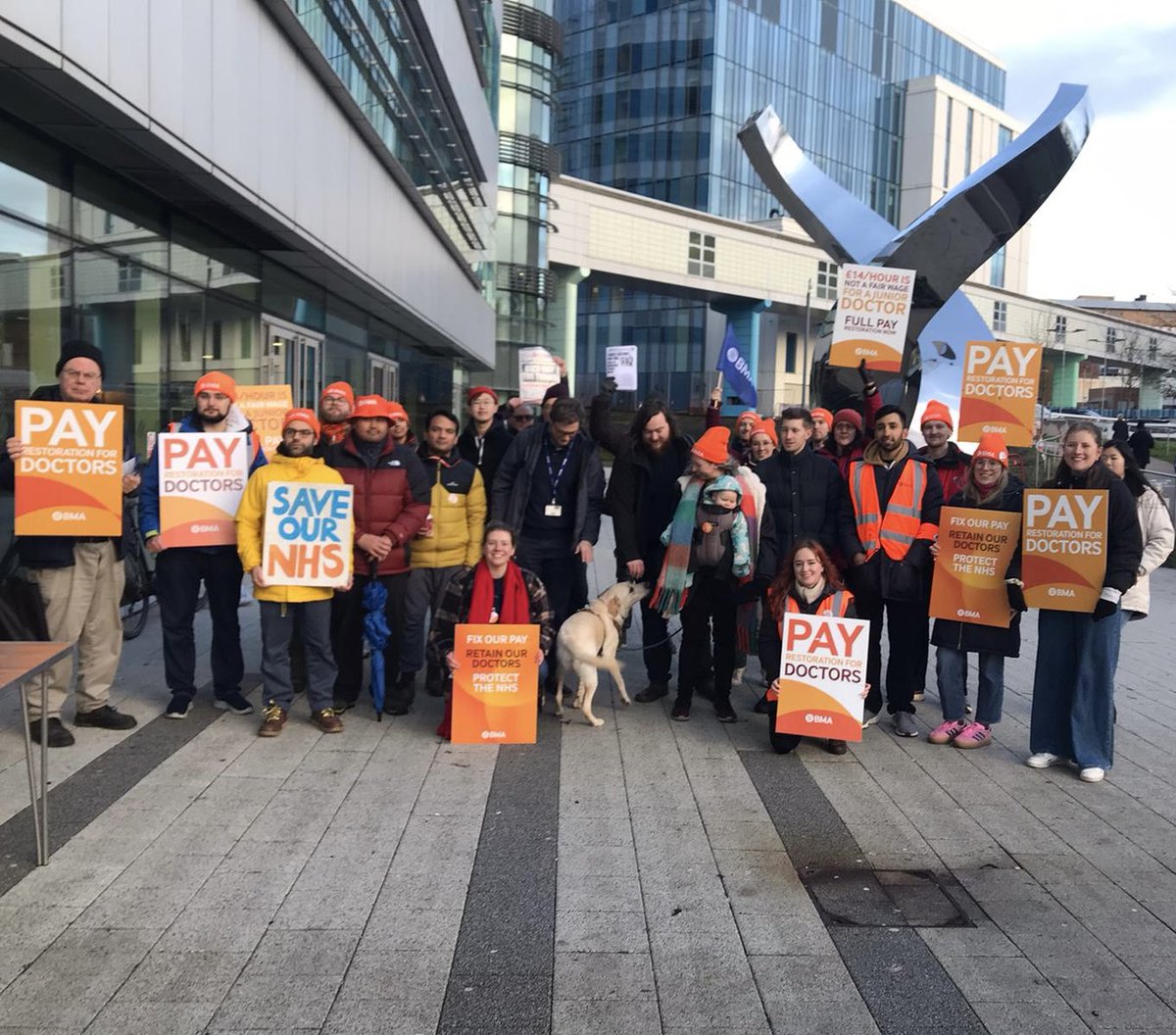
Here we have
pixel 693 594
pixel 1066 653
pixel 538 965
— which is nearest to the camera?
pixel 538 965

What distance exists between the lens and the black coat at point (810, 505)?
22.6 feet

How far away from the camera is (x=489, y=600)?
257 inches

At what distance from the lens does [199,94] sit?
8703 mm

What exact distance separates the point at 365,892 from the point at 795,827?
82.9 inches

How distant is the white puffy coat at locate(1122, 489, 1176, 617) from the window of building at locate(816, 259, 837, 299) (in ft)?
158

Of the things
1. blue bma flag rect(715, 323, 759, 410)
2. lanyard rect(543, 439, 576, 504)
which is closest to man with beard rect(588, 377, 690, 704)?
lanyard rect(543, 439, 576, 504)

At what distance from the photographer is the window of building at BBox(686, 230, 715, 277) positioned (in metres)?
47.7

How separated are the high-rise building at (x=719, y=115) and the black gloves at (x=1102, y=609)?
4595cm

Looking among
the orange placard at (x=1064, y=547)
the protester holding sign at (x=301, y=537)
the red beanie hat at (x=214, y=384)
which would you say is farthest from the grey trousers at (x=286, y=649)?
the orange placard at (x=1064, y=547)

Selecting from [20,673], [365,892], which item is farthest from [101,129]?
[365,892]

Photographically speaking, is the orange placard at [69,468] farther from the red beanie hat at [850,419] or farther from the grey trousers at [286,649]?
the red beanie hat at [850,419]

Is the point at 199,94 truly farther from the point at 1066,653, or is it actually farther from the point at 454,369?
the point at 454,369

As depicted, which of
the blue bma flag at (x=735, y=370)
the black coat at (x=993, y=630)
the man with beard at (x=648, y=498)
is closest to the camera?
the black coat at (x=993, y=630)

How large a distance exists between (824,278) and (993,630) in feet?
161
